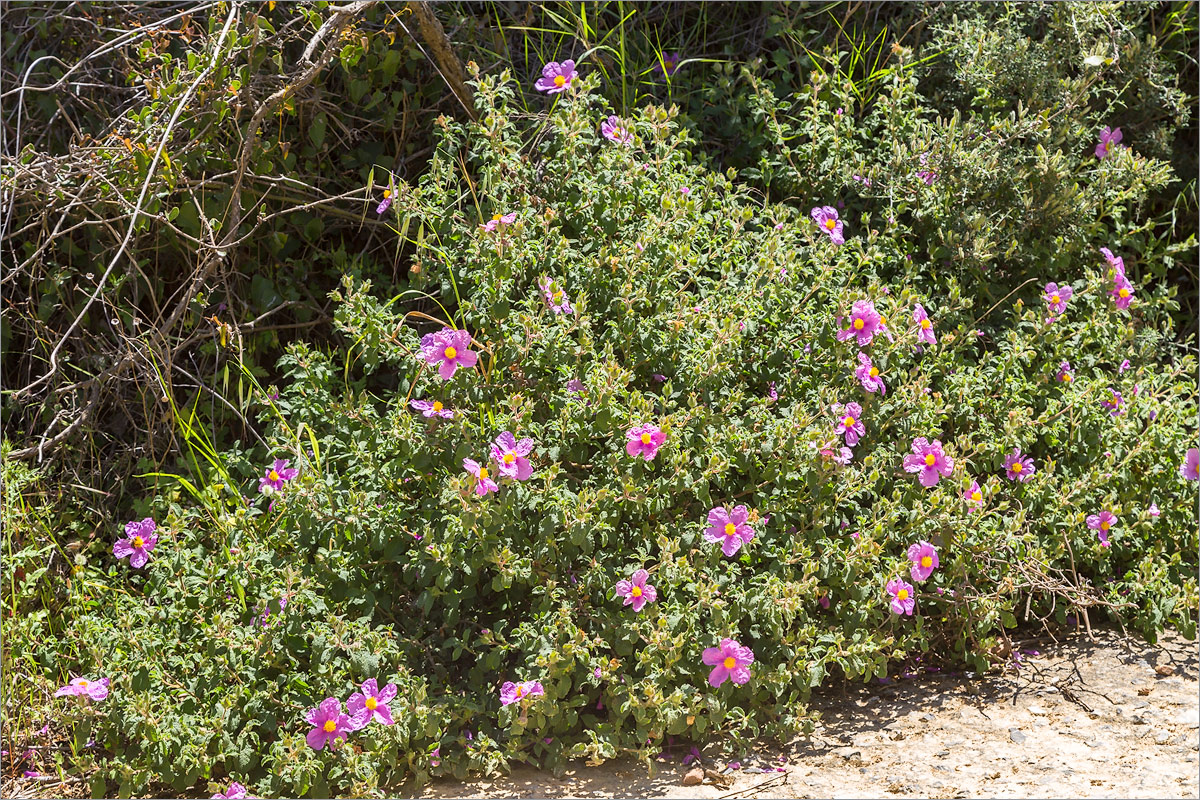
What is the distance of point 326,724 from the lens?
2.29 meters

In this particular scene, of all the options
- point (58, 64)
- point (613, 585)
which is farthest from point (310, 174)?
point (613, 585)

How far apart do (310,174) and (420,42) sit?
0.57m

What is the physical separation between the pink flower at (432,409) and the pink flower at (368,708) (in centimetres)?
58

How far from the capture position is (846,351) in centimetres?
282

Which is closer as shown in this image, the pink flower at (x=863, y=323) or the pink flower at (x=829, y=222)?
the pink flower at (x=863, y=323)

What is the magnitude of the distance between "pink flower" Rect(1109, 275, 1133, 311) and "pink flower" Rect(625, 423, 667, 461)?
1.77m

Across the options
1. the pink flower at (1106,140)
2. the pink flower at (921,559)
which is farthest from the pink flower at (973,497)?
the pink flower at (1106,140)

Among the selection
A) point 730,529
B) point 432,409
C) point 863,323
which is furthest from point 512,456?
point 863,323

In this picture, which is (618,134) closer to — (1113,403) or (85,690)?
(1113,403)

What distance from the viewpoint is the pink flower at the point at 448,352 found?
2502 mm

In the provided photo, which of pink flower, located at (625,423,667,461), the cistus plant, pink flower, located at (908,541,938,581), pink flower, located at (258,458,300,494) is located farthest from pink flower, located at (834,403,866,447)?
pink flower, located at (258,458,300,494)

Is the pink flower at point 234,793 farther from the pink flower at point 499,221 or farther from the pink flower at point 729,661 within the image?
the pink flower at point 499,221

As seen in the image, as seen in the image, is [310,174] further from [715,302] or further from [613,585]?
[613,585]

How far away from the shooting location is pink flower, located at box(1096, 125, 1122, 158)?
376cm
